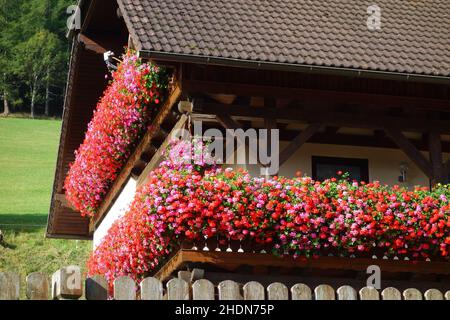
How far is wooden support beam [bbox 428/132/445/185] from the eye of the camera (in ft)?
45.5

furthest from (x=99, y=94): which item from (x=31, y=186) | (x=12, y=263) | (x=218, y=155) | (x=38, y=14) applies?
(x=38, y=14)

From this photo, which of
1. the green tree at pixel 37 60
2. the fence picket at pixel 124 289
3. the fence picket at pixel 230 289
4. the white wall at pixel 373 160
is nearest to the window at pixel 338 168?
the white wall at pixel 373 160

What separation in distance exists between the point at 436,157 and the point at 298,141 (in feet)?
6.65

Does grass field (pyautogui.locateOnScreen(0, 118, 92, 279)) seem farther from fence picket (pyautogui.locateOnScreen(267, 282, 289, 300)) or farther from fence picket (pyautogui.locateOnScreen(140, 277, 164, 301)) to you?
fence picket (pyautogui.locateOnScreen(140, 277, 164, 301))

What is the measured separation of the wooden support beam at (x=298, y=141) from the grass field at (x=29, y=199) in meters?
19.6

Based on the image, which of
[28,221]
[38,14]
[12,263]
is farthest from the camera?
[38,14]

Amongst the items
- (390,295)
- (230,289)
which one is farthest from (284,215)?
(230,289)

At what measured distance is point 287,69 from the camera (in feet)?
43.0

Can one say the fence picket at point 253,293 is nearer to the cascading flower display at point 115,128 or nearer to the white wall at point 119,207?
the cascading flower display at point 115,128

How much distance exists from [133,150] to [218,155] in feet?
7.94

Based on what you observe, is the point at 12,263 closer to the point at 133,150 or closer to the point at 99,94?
the point at 99,94

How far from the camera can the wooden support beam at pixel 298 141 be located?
13344mm

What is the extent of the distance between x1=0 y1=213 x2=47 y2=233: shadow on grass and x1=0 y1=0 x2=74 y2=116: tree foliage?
3073 centimetres

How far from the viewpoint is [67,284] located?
7598 millimetres
